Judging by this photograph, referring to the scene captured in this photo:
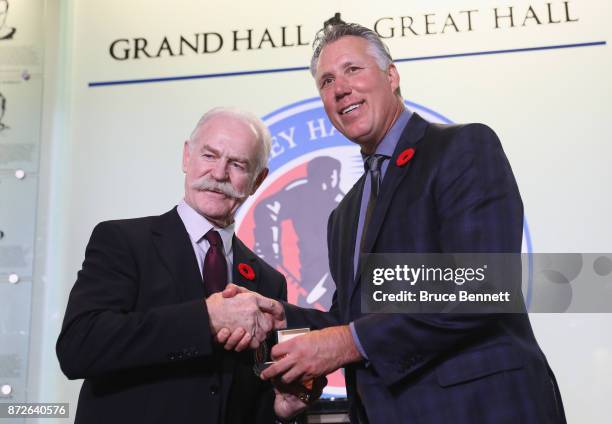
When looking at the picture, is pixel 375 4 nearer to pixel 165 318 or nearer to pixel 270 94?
pixel 270 94

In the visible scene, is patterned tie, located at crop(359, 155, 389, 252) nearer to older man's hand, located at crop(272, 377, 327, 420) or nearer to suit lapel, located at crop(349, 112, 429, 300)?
suit lapel, located at crop(349, 112, 429, 300)

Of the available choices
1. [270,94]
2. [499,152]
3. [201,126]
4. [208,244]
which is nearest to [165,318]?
[208,244]

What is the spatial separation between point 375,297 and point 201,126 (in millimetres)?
839

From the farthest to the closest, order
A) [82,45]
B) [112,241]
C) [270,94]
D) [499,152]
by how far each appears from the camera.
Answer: [82,45] < [270,94] < [112,241] < [499,152]

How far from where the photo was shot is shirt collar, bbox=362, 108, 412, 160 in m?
1.86

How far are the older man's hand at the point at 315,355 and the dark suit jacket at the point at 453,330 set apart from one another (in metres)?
0.05

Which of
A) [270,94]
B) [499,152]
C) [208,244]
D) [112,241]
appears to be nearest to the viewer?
[499,152]

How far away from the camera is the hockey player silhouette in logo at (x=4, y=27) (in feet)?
11.3

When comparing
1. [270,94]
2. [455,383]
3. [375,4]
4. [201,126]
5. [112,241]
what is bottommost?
[455,383]

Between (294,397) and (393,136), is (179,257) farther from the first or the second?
(393,136)

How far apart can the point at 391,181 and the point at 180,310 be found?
63 centimetres

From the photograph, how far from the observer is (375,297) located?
1.66 meters

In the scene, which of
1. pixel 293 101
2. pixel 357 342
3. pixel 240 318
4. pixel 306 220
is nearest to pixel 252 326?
pixel 240 318

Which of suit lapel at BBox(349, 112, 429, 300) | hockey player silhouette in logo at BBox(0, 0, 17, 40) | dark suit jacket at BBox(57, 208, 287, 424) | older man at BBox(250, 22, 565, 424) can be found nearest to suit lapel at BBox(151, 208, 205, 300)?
→ dark suit jacket at BBox(57, 208, 287, 424)
